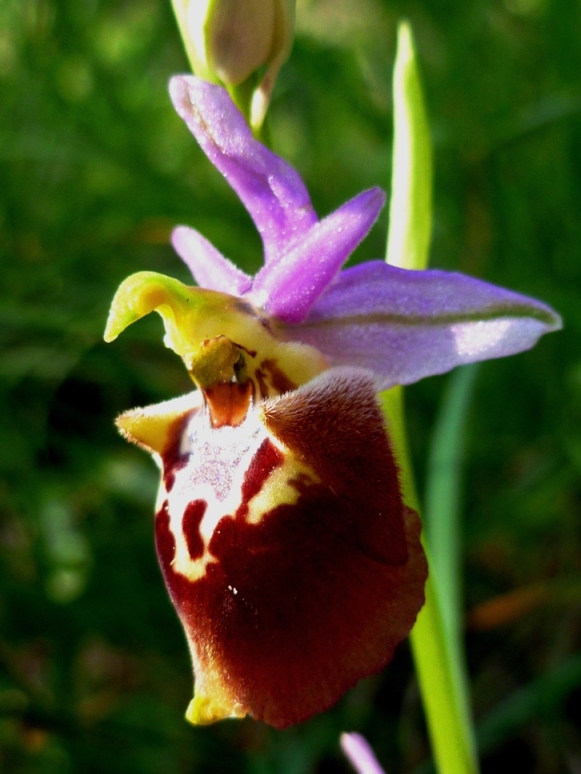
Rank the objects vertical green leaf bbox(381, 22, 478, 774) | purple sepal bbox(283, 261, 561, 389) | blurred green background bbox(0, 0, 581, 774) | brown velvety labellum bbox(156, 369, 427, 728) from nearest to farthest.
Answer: brown velvety labellum bbox(156, 369, 427, 728), purple sepal bbox(283, 261, 561, 389), vertical green leaf bbox(381, 22, 478, 774), blurred green background bbox(0, 0, 581, 774)

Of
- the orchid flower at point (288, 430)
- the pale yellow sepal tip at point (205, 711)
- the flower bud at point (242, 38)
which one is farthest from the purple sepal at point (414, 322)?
the pale yellow sepal tip at point (205, 711)

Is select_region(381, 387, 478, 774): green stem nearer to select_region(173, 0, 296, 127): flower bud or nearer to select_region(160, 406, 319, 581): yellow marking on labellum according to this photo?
select_region(160, 406, 319, 581): yellow marking on labellum

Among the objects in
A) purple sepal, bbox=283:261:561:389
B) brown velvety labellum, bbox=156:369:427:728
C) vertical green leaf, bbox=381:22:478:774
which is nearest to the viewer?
brown velvety labellum, bbox=156:369:427:728

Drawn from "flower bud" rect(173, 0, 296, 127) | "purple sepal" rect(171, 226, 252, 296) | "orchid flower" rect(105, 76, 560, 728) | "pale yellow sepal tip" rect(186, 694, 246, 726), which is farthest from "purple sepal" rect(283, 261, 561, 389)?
"pale yellow sepal tip" rect(186, 694, 246, 726)

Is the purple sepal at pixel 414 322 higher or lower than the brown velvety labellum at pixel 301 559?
higher

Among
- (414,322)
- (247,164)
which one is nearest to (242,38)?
(247,164)

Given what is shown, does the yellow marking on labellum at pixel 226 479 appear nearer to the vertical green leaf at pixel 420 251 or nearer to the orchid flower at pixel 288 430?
the orchid flower at pixel 288 430
